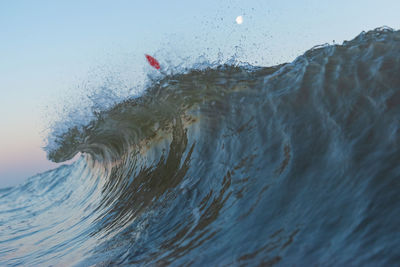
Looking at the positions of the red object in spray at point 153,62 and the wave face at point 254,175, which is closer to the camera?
the wave face at point 254,175

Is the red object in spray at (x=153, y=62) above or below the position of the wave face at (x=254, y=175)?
above

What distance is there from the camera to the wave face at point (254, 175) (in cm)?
196

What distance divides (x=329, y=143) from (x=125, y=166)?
3835 millimetres

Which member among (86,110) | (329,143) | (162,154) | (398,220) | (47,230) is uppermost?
(86,110)

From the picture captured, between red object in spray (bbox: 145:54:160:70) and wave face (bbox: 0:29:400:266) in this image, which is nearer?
wave face (bbox: 0:29:400:266)

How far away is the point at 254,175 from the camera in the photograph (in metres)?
2.88

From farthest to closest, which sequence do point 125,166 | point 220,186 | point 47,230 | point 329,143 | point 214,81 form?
1. point 125,166
2. point 47,230
3. point 214,81
4. point 220,186
5. point 329,143

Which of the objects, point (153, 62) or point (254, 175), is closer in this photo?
point (254, 175)

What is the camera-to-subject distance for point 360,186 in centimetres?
214

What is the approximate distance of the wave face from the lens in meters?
1.96

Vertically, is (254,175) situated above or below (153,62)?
below

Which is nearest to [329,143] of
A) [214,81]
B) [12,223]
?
[214,81]

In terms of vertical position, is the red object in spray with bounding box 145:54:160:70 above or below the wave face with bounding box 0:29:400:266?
above

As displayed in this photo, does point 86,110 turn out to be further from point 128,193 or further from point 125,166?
point 128,193
